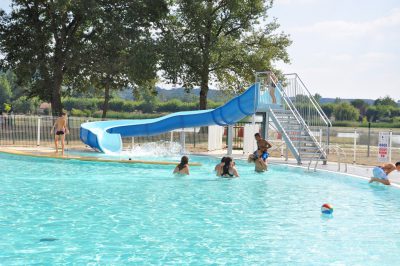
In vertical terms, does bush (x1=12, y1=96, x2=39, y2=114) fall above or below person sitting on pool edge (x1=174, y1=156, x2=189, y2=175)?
above

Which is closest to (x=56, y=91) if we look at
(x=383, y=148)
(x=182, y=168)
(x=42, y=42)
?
(x=42, y=42)

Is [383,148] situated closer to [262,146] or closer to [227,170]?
[262,146]

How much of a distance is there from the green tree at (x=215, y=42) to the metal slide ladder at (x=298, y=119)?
1492 centimetres

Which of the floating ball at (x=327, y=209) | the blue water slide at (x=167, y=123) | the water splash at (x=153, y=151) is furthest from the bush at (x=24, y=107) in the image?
the floating ball at (x=327, y=209)

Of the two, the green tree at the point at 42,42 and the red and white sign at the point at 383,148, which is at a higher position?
the green tree at the point at 42,42

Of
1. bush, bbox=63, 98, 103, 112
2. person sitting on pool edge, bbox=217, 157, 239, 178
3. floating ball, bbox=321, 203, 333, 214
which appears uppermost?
bush, bbox=63, 98, 103, 112

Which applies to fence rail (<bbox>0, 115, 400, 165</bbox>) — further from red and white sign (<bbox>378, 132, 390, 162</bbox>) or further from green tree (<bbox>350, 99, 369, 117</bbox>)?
green tree (<bbox>350, 99, 369, 117</bbox>)

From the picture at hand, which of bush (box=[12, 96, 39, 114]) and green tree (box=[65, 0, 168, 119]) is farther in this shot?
bush (box=[12, 96, 39, 114])

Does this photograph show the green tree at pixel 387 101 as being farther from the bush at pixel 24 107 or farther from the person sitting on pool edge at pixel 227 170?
the person sitting on pool edge at pixel 227 170

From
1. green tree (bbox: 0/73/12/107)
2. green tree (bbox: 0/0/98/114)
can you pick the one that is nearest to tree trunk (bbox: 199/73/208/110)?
green tree (bbox: 0/0/98/114)

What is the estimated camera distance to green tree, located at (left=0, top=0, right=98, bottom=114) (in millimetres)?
33312

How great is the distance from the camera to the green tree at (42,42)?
33312mm

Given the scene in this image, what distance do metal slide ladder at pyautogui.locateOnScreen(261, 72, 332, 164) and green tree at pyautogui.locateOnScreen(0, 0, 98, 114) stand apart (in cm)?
1844

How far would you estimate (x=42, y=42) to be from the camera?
3322 cm
